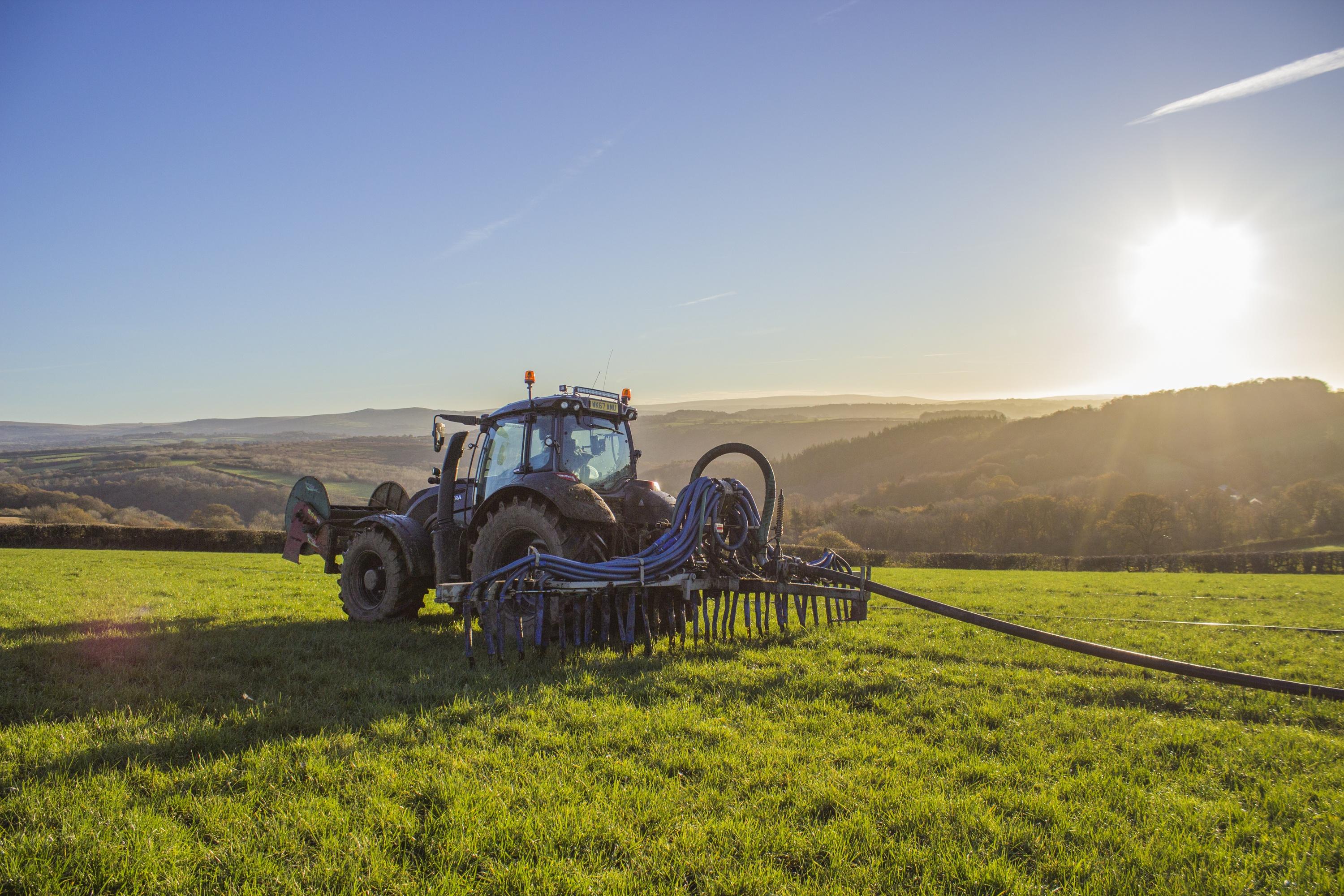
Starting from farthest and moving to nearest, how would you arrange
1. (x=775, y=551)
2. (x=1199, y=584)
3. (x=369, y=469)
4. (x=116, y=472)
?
(x=369, y=469) < (x=116, y=472) < (x=1199, y=584) < (x=775, y=551)

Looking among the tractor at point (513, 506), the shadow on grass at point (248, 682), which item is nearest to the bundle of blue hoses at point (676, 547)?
the tractor at point (513, 506)

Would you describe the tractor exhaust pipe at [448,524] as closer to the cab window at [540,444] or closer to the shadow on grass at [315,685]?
the shadow on grass at [315,685]

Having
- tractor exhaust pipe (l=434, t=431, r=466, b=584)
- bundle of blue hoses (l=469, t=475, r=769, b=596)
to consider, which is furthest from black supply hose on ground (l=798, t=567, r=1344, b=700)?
tractor exhaust pipe (l=434, t=431, r=466, b=584)

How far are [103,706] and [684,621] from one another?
4707mm

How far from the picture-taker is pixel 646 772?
3914 mm

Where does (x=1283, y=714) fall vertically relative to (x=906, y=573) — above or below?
above

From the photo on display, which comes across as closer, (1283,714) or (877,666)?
(1283,714)

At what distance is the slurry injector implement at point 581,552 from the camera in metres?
6.40

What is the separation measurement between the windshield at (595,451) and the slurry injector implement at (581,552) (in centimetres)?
2

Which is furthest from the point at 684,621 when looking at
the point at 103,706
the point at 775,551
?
the point at 103,706

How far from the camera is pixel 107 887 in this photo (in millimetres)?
2701

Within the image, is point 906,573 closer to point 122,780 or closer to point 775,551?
point 775,551

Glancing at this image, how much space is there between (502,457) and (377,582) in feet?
7.95

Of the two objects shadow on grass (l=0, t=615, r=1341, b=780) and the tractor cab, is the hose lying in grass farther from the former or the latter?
the tractor cab
